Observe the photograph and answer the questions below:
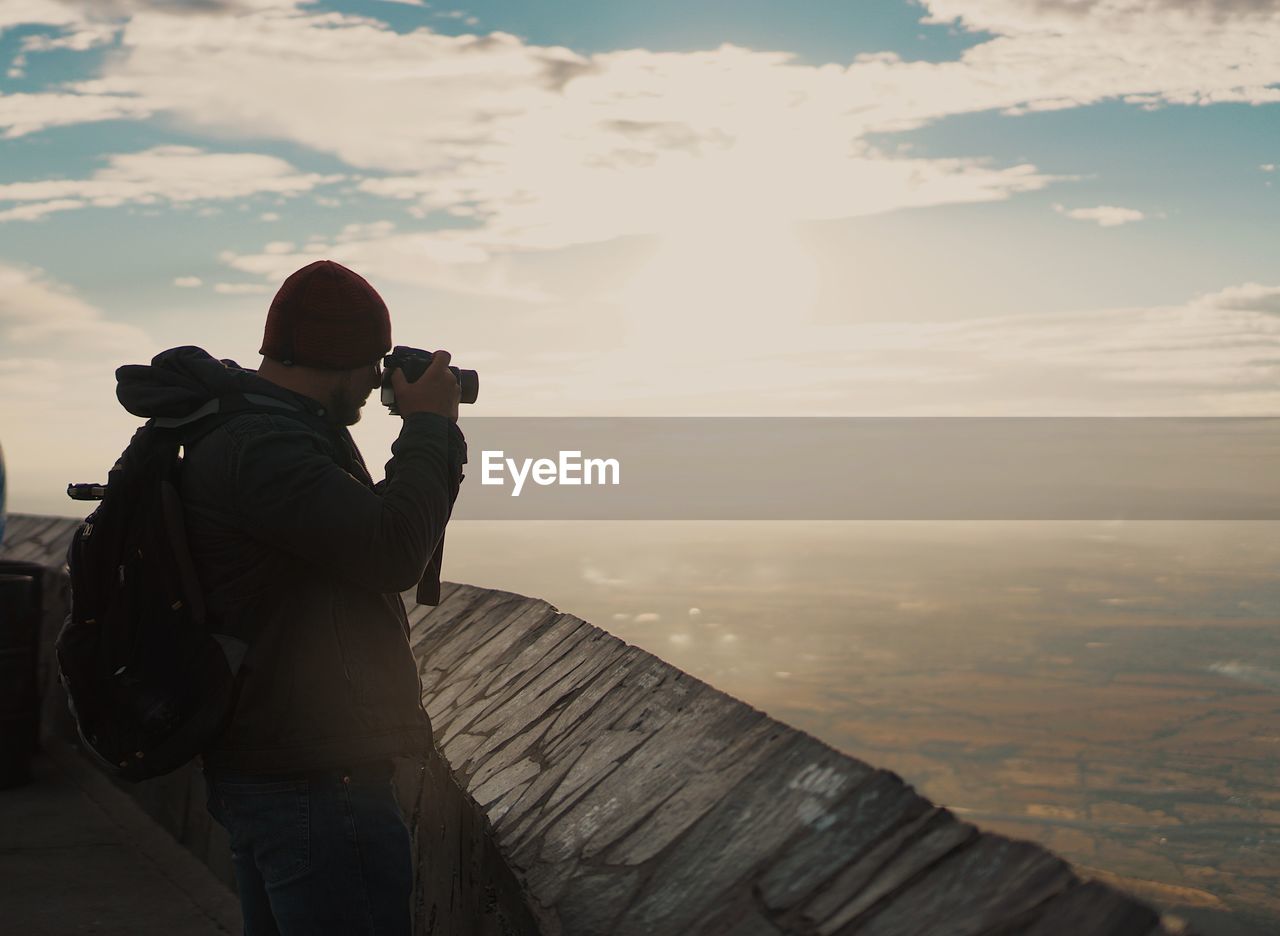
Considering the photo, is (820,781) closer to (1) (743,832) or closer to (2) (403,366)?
(1) (743,832)

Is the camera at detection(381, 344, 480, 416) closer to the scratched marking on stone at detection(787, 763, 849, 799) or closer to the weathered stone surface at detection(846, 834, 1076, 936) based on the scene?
the scratched marking on stone at detection(787, 763, 849, 799)

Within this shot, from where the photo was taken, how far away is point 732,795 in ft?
7.10

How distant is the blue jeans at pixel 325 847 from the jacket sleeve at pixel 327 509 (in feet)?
1.15

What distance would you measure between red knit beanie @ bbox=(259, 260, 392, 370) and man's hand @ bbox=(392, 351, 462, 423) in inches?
3.6

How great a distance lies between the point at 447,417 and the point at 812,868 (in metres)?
1.01

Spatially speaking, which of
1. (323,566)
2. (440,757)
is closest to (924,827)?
(323,566)

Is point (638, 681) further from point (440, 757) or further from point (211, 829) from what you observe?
point (211, 829)

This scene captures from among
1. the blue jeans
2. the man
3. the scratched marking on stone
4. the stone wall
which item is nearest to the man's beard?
the man

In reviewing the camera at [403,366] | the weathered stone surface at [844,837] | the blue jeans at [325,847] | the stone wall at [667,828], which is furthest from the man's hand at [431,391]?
the weathered stone surface at [844,837]

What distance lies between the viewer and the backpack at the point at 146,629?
2.07m

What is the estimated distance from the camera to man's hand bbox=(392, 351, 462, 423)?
2.23 metres

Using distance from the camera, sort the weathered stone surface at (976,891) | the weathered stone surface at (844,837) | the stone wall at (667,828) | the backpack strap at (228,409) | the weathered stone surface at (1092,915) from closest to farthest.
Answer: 1. the weathered stone surface at (1092,915)
2. the weathered stone surface at (976,891)
3. the stone wall at (667,828)
4. the weathered stone surface at (844,837)
5. the backpack strap at (228,409)

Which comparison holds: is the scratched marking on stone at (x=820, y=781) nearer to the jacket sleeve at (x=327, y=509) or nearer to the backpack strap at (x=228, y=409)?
the jacket sleeve at (x=327, y=509)

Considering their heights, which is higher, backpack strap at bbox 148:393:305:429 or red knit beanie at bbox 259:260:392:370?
red knit beanie at bbox 259:260:392:370
